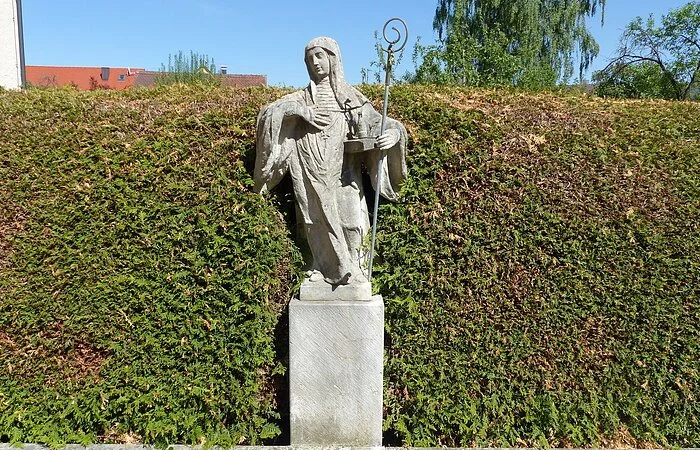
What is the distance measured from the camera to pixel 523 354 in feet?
9.86

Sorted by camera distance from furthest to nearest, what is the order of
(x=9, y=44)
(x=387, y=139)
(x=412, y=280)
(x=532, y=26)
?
(x=532, y=26) < (x=9, y=44) < (x=412, y=280) < (x=387, y=139)

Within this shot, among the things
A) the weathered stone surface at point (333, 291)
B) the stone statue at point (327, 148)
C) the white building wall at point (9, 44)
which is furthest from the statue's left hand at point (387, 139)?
the white building wall at point (9, 44)

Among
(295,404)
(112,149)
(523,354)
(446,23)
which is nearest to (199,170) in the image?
(112,149)

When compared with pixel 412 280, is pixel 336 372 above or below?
below

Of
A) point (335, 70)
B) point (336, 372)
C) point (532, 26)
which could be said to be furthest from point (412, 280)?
point (532, 26)

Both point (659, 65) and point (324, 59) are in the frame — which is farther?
point (659, 65)

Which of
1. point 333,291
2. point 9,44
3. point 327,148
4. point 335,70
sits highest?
point 9,44

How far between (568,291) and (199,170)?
260 centimetres

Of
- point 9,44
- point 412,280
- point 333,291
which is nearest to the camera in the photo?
point 333,291

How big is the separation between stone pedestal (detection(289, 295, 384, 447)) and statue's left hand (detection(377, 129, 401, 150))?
3.22 ft

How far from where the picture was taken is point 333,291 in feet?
9.26

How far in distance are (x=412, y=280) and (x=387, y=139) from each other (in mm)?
967

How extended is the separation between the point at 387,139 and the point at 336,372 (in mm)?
1516

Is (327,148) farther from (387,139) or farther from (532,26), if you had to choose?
(532,26)
